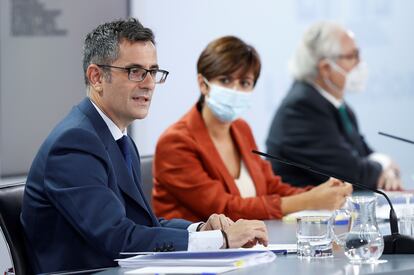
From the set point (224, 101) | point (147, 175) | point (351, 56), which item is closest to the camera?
point (147, 175)

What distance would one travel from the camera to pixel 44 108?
4.84 m

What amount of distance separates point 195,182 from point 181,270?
1482 mm

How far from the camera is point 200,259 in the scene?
2.18 m

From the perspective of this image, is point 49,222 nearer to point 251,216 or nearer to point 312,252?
point 312,252

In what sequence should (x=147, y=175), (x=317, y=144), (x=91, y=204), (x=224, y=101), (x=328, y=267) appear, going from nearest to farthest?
(x=328, y=267) → (x=91, y=204) → (x=147, y=175) → (x=224, y=101) → (x=317, y=144)

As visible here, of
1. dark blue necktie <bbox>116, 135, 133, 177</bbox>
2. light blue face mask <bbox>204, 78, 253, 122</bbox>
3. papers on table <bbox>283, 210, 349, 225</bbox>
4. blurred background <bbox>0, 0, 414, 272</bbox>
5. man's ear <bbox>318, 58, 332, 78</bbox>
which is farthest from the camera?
man's ear <bbox>318, 58, 332, 78</bbox>

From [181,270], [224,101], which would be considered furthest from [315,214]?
[181,270]

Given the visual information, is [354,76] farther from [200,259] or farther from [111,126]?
[200,259]

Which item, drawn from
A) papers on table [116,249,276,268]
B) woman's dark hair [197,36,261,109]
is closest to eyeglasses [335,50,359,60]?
woman's dark hair [197,36,261,109]

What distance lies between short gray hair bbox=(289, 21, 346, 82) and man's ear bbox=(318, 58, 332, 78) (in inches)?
0.9

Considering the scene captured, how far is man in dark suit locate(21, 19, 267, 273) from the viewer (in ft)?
7.91

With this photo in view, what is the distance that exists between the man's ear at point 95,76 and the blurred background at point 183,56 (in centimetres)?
187

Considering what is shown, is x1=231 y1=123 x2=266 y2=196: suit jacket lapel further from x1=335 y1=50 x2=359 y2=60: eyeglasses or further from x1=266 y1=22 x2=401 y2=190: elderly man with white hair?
x1=335 y1=50 x2=359 y2=60: eyeglasses

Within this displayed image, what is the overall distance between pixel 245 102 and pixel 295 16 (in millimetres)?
2045
